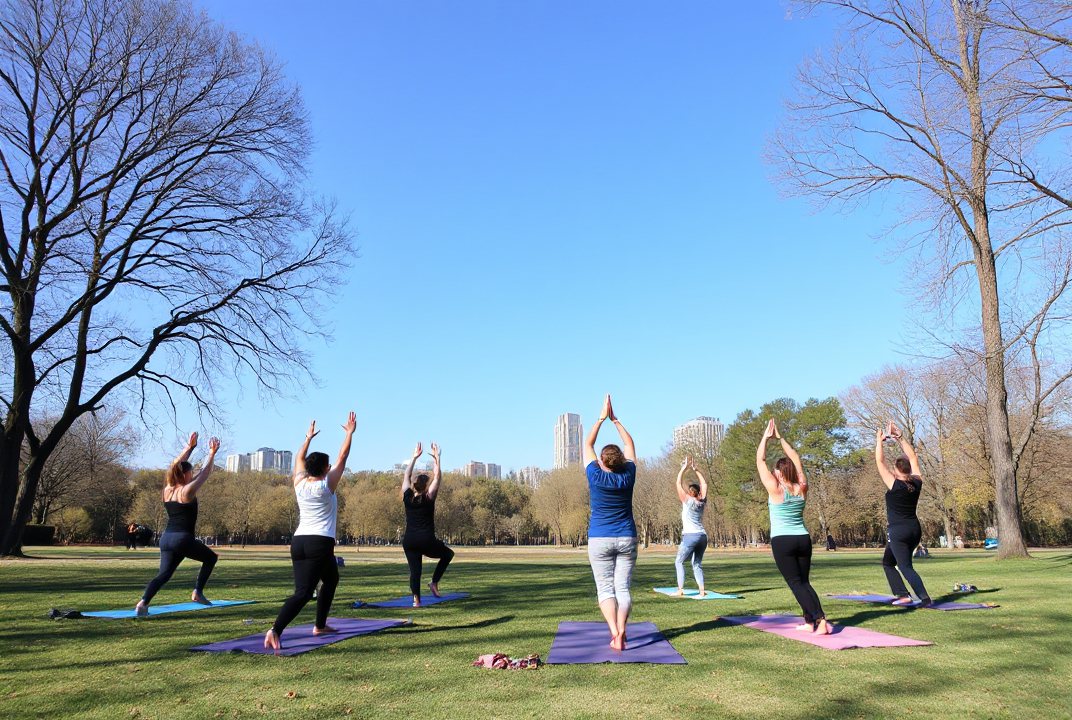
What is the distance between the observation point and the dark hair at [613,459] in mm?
6723

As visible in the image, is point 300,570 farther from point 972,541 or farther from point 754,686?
point 972,541

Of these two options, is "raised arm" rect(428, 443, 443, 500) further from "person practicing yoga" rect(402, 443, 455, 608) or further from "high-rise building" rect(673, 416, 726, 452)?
"high-rise building" rect(673, 416, 726, 452)

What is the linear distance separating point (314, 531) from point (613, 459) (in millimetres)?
3279

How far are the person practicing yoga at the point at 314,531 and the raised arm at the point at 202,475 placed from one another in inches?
76.1

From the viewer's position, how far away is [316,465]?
6922 mm

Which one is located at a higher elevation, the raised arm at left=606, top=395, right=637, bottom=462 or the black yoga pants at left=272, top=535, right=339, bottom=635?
the raised arm at left=606, top=395, right=637, bottom=462

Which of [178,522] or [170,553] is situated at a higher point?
[178,522]

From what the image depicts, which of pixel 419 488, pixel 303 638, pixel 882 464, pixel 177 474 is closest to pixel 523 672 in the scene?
pixel 303 638

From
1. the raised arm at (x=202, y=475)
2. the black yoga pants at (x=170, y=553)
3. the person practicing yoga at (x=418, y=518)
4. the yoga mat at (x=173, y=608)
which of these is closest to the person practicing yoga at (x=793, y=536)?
the person practicing yoga at (x=418, y=518)

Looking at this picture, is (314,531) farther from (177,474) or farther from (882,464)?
(882,464)

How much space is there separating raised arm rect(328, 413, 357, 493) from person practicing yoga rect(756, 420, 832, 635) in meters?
4.63

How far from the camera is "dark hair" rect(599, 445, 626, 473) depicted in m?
6.72

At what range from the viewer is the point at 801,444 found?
5794cm

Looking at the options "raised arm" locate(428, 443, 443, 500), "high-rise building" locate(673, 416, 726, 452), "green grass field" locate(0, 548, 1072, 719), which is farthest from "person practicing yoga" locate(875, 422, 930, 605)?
"high-rise building" locate(673, 416, 726, 452)
